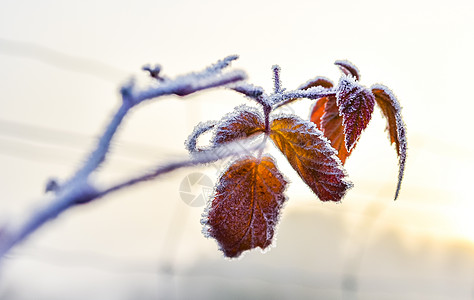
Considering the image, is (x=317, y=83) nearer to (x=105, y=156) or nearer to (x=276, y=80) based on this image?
(x=276, y=80)

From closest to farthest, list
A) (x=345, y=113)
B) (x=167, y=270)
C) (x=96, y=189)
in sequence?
1. (x=96, y=189)
2. (x=345, y=113)
3. (x=167, y=270)

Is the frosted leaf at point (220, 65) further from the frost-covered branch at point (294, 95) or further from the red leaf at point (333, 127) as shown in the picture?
the red leaf at point (333, 127)

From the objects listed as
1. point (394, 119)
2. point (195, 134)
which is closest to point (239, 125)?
point (195, 134)

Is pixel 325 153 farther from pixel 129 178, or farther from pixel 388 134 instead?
pixel 129 178

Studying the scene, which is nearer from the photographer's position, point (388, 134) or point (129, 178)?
point (129, 178)

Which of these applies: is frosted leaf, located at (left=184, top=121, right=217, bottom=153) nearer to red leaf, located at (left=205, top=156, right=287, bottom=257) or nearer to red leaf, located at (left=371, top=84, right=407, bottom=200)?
red leaf, located at (left=205, top=156, right=287, bottom=257)

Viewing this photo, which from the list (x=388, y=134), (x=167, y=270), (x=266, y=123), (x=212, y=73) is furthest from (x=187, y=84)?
(x=167, y=270)
